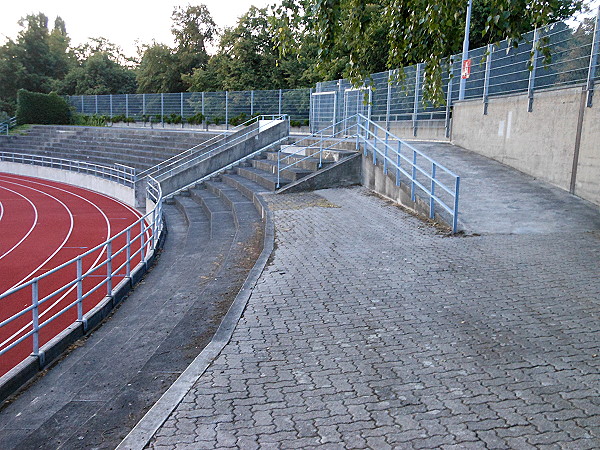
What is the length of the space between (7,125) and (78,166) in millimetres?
19690

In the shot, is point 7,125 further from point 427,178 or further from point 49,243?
point 427,178

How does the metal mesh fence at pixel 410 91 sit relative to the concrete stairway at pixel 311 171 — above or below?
above

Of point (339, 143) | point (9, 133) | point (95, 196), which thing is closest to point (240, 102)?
point (95, 196)

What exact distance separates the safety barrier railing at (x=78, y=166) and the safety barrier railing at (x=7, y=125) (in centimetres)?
655

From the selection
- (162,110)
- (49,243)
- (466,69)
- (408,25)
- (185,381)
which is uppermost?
(466,69)

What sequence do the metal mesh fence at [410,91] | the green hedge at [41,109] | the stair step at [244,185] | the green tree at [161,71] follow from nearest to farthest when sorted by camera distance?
the metal mesh fence at [410,91], the stair step at [244,185], the green hedge at [41,109], the green tree at [161,71]

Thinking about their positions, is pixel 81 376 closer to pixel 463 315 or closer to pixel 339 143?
pixel 463 315

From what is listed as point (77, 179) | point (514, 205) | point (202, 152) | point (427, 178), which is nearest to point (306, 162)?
point (427, 178)

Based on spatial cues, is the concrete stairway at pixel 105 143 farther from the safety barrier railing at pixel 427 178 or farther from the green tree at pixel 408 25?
the green tree at pixel 408 25

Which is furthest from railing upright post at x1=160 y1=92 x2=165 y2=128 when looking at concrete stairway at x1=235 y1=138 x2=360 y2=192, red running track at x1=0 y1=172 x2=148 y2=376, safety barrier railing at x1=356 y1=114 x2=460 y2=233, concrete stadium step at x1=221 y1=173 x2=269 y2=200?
safety barrier railing at x1=356 y1=114 x2=460 y2=233

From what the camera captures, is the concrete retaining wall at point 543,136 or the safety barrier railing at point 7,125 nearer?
the concrete retaining wall at point 543,136

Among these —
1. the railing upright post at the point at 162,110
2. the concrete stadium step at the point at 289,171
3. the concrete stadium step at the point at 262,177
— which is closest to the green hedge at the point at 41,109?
the railing upright post at the point at 162,110

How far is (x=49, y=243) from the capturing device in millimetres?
16859

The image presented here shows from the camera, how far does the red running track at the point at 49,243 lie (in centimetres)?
925
